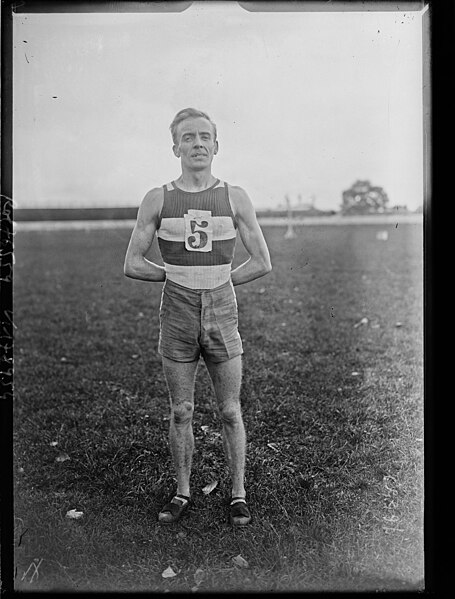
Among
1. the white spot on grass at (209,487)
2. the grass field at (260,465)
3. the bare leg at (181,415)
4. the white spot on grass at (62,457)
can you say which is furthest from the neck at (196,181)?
the white spot on grass at (62,457)

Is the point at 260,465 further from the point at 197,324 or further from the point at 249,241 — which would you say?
the point at 249,241

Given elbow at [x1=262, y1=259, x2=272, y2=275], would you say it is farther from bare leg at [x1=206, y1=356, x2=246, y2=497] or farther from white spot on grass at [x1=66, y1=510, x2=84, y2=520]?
white spot on grass at [x1=66, y1=510, x2=84, y2=520]

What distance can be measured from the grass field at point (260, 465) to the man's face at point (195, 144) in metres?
0.42

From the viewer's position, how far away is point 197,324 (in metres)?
2.77

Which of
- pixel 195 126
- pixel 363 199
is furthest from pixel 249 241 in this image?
pixel 363 199

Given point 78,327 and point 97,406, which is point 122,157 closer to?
point 97,406

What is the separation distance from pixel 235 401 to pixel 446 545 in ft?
3.19

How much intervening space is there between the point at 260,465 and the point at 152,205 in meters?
1.15

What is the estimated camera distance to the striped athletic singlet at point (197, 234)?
275cm

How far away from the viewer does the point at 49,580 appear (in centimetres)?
285

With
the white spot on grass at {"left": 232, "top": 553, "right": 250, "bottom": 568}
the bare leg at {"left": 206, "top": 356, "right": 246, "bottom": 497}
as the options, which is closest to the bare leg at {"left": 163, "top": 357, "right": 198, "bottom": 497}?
Answer: the bare leg at {"left": 206, "top": 356, "right": 246, "bottom": 497}

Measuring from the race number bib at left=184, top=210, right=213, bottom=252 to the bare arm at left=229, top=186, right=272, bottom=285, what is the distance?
118mm

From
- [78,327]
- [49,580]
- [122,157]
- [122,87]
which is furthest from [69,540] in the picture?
[78,327]

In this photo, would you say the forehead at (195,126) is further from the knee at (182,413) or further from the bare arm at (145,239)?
the knee at (182,413)
